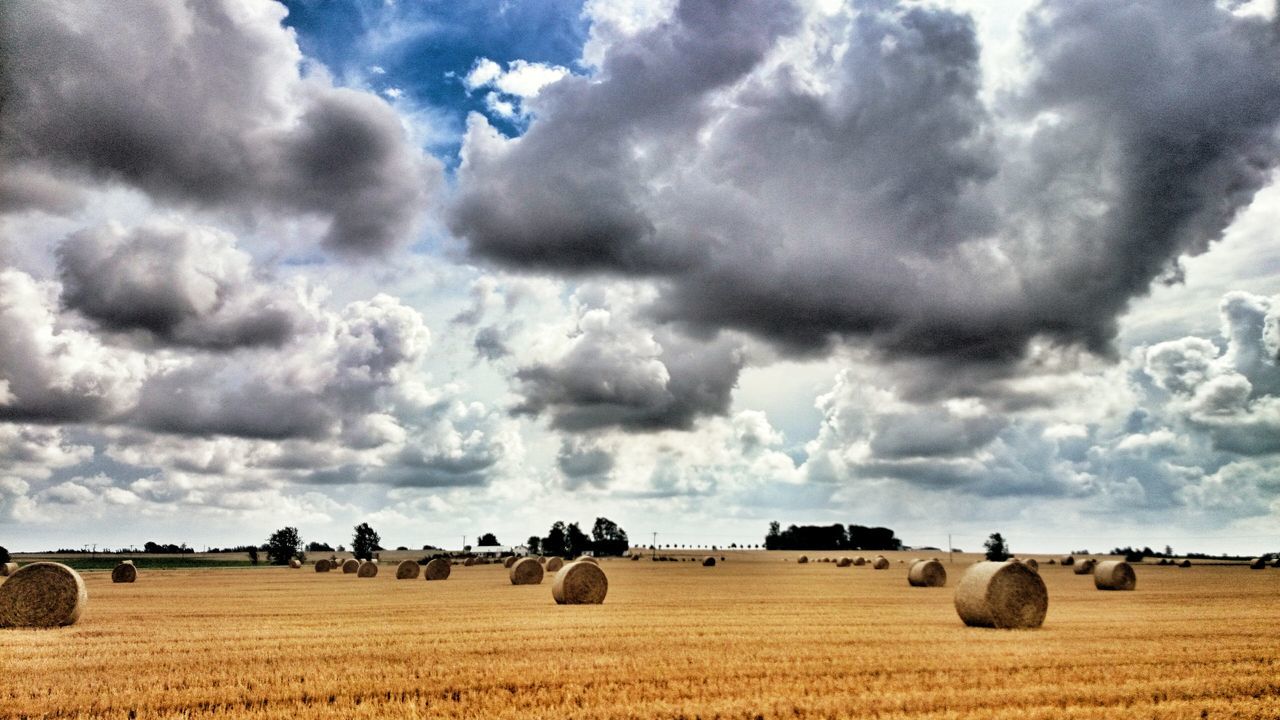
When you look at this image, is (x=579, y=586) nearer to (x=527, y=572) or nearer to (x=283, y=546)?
(x=527, y=572)

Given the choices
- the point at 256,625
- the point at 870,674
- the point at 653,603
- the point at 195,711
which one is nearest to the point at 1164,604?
the point at 653,603

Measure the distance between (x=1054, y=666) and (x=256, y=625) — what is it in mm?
16634

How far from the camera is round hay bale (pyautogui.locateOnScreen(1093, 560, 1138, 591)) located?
39719 mm

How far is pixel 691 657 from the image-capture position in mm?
15008

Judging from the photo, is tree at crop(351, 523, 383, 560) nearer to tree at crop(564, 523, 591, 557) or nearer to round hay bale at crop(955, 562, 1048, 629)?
tree at crop(564, 523, 591, 557)

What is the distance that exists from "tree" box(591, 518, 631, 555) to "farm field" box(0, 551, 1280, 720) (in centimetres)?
14121

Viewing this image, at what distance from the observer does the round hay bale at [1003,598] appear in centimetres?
2197

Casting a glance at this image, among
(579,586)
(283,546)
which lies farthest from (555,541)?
(579,586)

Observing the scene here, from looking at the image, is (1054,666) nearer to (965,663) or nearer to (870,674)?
(965,663)

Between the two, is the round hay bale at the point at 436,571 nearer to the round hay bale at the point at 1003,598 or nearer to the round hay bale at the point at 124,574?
the round hay bale at the point at 124,574

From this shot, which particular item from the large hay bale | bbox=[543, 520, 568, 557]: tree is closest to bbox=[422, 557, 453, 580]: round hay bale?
the large hay bale

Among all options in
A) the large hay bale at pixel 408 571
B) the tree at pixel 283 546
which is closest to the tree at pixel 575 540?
the tree at pixel 283 546

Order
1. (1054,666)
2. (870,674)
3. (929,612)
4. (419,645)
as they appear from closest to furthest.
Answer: (870,674) < (1054,666) < (419,645) < (929,612)

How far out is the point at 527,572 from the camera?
143 feet
